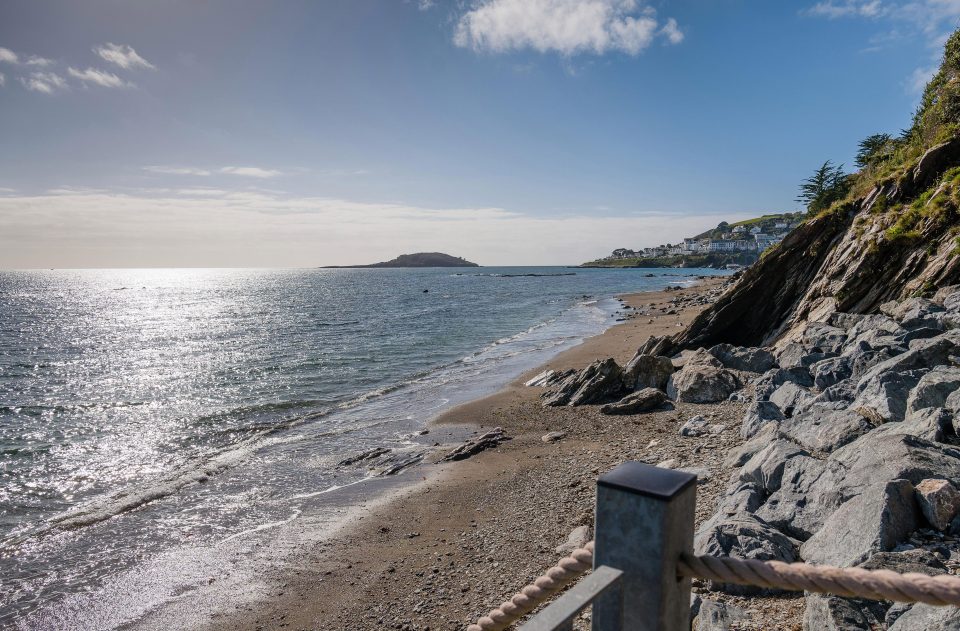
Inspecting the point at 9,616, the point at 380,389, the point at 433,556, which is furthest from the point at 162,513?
the point at 380,389

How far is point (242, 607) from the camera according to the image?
9.38 m

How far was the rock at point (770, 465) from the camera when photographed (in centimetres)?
757

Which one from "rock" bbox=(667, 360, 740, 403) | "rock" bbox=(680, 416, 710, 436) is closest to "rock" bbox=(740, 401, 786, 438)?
"rock" bbox=(680, 416, 710, 436)

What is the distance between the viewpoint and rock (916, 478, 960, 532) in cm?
507

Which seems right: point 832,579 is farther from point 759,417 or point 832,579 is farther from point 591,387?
point 591,387

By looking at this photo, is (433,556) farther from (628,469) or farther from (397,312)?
(397,312)

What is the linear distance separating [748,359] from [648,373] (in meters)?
3.71

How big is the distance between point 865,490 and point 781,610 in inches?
65.6

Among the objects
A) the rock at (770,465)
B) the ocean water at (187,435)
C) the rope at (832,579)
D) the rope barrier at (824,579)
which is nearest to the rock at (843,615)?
the rope barrier at (824,579)

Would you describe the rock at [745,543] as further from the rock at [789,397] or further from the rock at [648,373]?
the rock at [648,373]

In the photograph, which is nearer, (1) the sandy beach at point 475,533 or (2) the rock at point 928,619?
(2) the rock at point 928,619

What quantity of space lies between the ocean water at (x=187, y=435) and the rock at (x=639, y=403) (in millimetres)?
6619

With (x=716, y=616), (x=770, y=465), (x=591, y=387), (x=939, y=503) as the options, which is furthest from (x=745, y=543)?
(x=591, y=387)

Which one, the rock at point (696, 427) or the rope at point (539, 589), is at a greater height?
the rope at point (539, 589)
